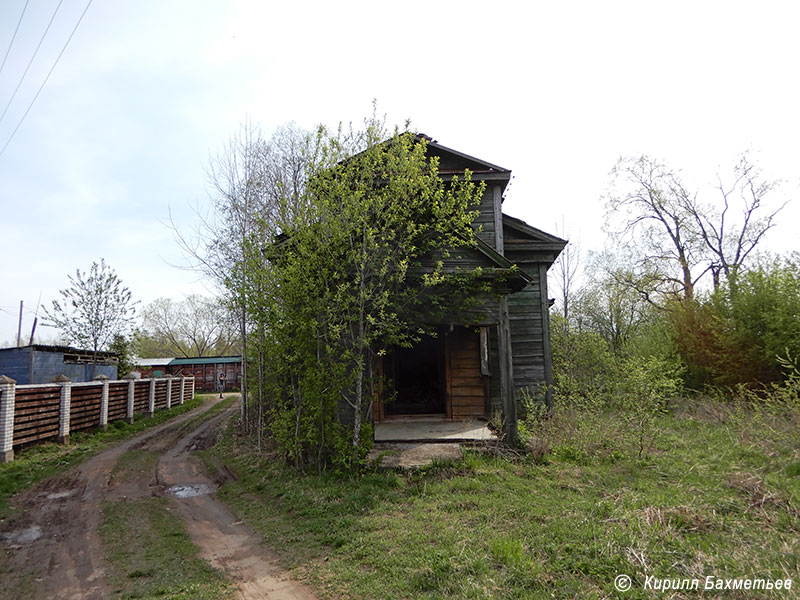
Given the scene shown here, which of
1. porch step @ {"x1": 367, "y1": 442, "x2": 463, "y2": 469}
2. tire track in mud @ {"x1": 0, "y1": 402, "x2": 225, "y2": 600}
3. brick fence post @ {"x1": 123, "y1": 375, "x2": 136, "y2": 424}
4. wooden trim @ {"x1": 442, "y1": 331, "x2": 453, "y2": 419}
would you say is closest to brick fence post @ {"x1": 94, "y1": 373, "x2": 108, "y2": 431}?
brick fence post @ {"x1": 123, "y1": 375, "x2": 136, "y2": 424}

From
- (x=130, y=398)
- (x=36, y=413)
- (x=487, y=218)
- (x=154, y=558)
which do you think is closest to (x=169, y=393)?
(x=130, y=398)

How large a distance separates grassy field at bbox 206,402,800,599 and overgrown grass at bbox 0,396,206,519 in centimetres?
399

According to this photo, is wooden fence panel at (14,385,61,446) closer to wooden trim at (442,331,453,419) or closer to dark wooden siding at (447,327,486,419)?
wooden trim at (442,331,453,419)

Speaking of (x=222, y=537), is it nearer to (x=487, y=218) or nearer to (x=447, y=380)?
(x=447, y=380)

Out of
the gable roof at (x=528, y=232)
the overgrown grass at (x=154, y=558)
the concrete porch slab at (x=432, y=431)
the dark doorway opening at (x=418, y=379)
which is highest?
the gable roof at (x=528, y=232)

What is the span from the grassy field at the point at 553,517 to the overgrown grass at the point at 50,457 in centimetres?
399

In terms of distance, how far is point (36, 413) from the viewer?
12023mm

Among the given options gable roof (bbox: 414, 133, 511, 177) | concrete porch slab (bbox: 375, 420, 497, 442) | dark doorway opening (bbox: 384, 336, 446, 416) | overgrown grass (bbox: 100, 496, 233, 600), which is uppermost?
gable roof (bbox: 414, 133, 511, 177)

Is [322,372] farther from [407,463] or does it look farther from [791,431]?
[791,431]

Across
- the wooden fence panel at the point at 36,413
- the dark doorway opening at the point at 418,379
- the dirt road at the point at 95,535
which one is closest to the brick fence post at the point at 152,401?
the wooden fence panel at the point at 36,413

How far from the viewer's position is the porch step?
8.16 metres

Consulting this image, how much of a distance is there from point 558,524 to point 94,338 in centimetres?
2275

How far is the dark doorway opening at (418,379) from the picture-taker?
1409cm

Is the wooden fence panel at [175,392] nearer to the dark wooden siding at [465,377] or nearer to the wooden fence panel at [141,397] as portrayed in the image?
the wooden fence panel at [141,397]
